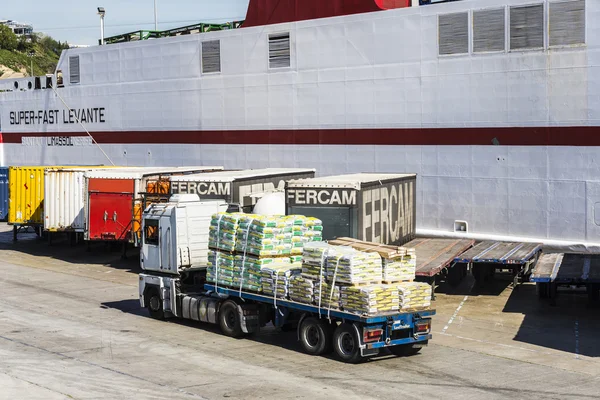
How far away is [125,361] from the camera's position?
1667cm

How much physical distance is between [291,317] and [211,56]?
20.5m

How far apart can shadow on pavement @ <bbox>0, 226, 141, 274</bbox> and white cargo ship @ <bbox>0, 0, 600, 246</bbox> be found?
235 inches

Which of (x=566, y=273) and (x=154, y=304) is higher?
(x=566, y=273)

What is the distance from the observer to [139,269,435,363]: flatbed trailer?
1636cm

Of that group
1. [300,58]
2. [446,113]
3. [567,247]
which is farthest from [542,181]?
[300,58]

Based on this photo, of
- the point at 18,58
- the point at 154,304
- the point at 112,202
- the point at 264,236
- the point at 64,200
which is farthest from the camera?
the point at 18,58

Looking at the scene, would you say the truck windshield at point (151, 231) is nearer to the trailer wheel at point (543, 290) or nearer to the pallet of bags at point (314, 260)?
the pallet of bags at point (314, 260)

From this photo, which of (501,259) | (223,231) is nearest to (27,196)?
(223,231)

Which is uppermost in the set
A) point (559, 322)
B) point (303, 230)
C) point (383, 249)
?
point (303, 230)

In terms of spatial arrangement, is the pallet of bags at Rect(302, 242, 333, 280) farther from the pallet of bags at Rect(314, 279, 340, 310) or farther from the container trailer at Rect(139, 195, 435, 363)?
the container trailer at Rect(139, 195, 435, 363)

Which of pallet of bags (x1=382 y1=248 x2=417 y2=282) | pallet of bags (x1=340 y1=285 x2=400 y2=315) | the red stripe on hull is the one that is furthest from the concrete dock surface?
the red stripe on hull

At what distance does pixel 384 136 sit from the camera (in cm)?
3048

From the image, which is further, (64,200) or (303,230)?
(64,200)

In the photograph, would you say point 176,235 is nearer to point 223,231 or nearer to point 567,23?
point 223,231
